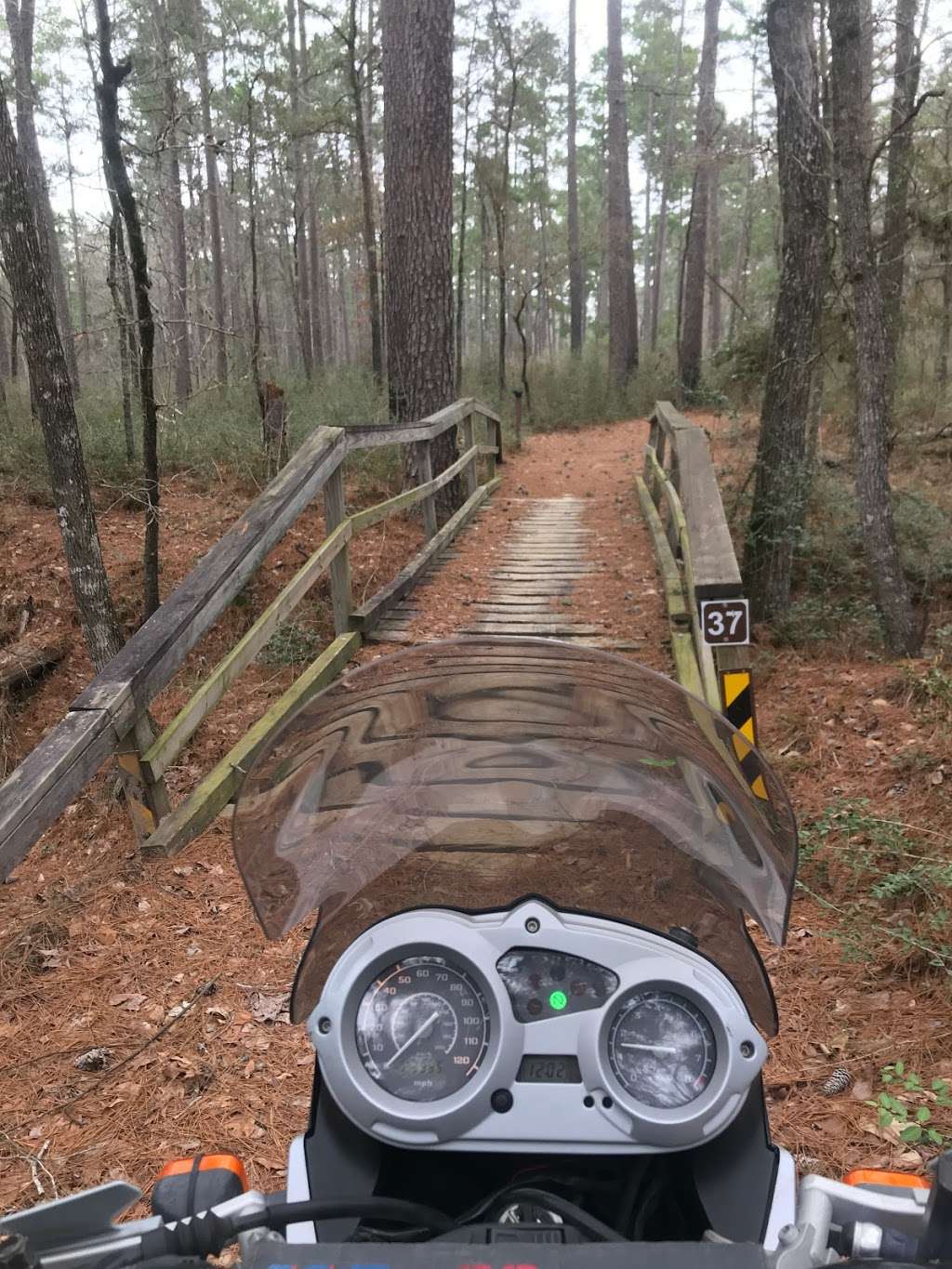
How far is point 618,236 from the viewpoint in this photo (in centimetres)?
2073

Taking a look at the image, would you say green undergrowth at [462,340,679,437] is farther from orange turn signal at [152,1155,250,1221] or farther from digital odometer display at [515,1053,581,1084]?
orange turn signal at [152,1155,250,1221]

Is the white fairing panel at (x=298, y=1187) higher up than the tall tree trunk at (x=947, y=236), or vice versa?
the tall tree trunk at (x=947, y=236)

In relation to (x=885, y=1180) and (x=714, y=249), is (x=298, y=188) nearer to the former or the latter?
(x=714, y=249)

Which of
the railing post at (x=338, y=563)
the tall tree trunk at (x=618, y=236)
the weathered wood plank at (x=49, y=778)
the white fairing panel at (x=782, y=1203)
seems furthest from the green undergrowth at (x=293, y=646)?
the tall tree trunk at (x=618, y=236)

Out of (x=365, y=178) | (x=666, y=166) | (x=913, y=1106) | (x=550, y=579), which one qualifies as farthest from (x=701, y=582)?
(x=666, y=166)

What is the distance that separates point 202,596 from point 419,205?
6.60m

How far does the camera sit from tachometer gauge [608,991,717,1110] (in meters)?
1.31

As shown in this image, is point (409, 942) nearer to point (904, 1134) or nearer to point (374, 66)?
point (904, 1134)

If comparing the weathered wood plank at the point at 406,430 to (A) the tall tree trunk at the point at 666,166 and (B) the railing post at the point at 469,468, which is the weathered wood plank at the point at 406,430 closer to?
(B) the railing post at the point at 469,468

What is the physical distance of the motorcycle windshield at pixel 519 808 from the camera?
5.50 feet

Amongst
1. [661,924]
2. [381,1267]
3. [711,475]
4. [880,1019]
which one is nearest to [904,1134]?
[880,1019]

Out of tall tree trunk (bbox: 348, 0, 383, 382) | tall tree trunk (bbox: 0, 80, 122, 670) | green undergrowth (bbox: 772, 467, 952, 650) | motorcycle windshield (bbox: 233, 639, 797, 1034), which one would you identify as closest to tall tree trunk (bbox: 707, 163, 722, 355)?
tall tree trunk (bbox: 348, 0, 383, 382)

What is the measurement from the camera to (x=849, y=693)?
18.4 feet

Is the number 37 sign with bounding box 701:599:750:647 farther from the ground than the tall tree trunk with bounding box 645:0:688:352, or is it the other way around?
the tall tree trunk with bounding box 645:0:688:352
